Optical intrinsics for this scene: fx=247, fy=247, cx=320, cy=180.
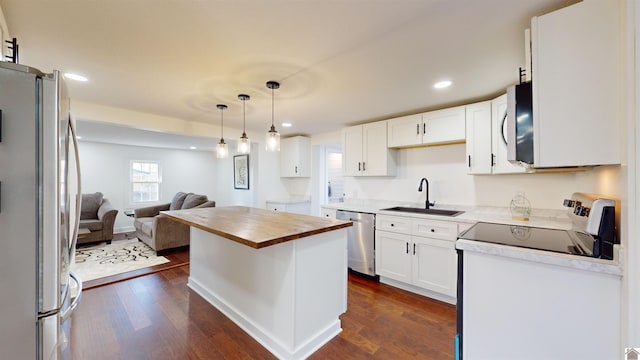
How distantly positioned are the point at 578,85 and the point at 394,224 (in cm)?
207

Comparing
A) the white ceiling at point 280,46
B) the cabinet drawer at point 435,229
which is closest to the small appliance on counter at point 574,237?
the cabinet drawer at point 435,229

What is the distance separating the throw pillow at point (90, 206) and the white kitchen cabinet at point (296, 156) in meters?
3.93

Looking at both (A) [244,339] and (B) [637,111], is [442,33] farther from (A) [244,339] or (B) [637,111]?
(A) [244,339]

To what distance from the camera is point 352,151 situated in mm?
3848

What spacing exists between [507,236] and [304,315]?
1.46 meters

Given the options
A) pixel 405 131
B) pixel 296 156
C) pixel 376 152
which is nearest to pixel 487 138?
pixel 405 131

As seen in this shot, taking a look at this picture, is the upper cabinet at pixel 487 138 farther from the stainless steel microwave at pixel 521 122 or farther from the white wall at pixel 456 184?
the stainless steel microwave at pixel 521 122

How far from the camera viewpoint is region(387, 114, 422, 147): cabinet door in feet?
10.4

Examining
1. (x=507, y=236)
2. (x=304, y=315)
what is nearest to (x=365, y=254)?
(x=304, y=315)

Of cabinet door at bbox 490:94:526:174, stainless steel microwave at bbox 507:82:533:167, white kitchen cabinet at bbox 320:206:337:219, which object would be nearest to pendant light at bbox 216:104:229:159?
white kitchen cabinet at bbox 320:206:337:219

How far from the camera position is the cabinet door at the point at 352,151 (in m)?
3.76

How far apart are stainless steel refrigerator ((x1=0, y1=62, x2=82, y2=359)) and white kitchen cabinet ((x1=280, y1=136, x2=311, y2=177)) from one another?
3890 mm

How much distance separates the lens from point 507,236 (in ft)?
5.01

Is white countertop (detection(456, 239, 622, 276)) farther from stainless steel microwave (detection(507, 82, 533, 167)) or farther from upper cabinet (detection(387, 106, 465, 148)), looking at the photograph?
upper cabinet (detection(387, 106, 465, 148))
